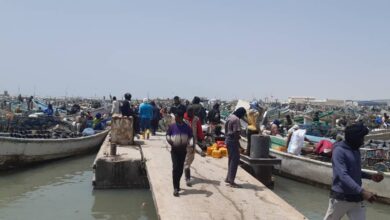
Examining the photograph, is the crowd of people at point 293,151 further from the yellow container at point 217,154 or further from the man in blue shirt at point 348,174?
the yellow container at point 217,154

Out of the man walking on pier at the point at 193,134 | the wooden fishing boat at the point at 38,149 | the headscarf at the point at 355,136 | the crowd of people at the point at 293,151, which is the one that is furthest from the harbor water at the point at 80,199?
the headscarf at the point at 355,136

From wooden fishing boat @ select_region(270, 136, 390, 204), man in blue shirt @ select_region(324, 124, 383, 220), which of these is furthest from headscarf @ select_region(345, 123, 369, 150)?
wooden fishing boat @ select_region(270, 136, 390, 204)

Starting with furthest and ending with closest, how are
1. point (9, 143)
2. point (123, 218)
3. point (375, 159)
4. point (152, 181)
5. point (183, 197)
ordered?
point (9, 143)
point (375, 159)
point (123, 218)
point (152, 181)
point (183, 197)

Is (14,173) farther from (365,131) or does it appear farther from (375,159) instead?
(365,131)

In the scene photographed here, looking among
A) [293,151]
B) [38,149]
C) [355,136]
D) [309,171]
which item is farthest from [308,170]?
[38,149]

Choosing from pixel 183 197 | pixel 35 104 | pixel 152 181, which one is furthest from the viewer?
pixel 35 104

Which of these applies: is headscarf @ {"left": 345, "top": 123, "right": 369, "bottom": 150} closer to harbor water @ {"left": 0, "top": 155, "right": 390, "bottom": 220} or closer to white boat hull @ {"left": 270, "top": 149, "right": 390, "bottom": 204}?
harbor water @ {"left": 0, "top": 155, "right": 390, "bottom": 220}

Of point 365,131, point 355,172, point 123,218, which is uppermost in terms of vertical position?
point 365,131

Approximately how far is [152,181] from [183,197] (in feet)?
5.08

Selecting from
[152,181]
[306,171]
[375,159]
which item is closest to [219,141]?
[306,171]

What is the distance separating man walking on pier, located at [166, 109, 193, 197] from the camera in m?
7.95

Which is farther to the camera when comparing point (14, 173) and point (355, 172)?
point (14, 173)

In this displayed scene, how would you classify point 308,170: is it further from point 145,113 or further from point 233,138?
point 145,113

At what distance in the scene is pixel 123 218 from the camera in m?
10.1
